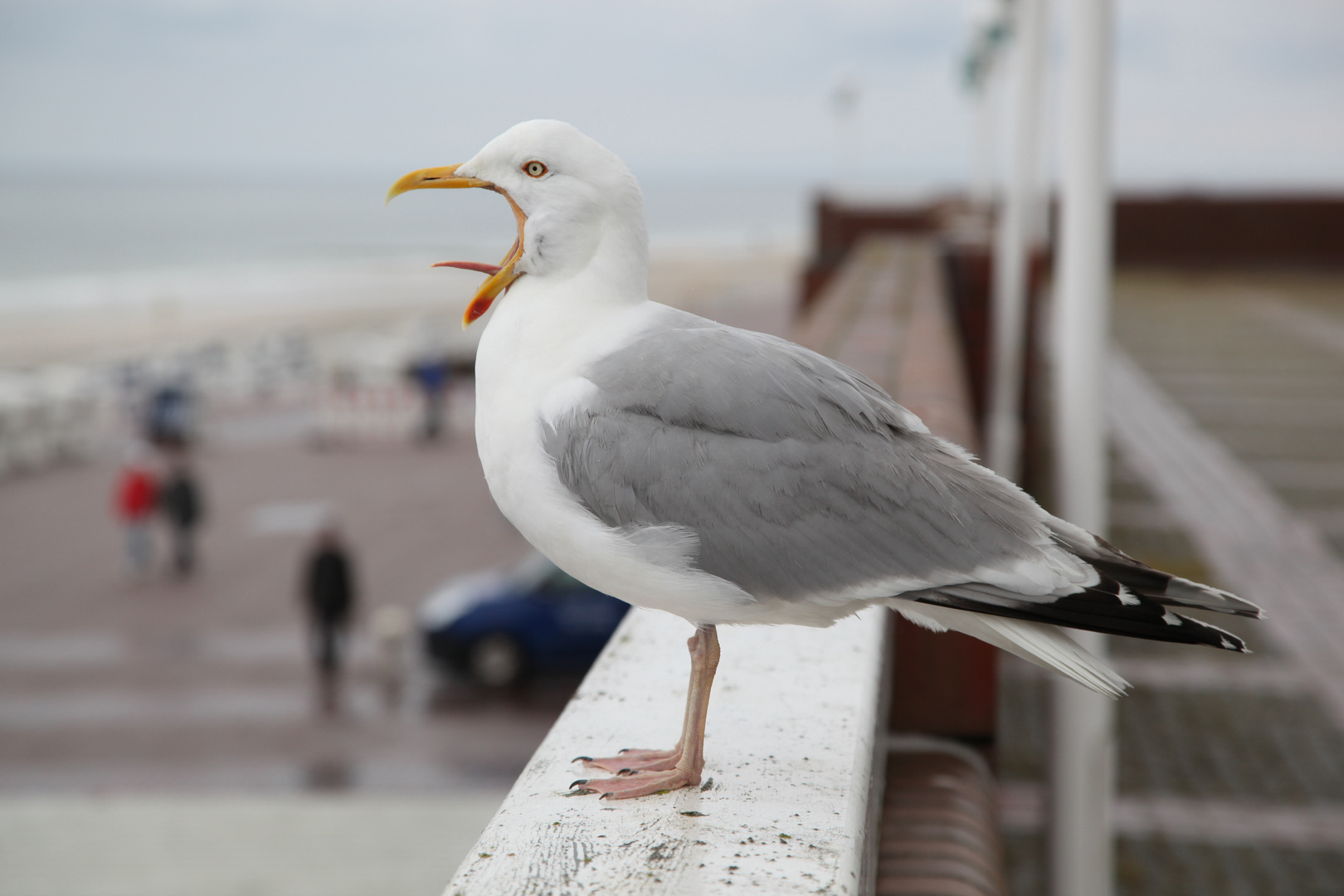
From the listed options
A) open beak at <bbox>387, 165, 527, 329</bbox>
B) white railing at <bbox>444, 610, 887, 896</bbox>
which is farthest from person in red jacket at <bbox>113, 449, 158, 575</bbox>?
open beak at <bbox>387, 165, 527, 329</bbox>

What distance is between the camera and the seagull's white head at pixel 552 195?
75.5 inches

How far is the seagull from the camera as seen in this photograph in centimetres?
187

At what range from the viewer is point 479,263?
198 cm

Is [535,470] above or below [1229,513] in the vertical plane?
above

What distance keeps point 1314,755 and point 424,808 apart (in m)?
5.79

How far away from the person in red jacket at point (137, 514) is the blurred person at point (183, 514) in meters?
0.20

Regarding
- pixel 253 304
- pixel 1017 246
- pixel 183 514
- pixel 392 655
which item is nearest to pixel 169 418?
pixel 183 514

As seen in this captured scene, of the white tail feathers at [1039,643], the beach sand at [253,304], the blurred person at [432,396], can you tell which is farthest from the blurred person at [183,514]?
the beach sand at [253,304]

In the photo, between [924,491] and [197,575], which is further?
[197,575]

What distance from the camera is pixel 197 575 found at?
1592cm

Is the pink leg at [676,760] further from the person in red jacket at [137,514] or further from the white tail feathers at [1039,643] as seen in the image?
the person in red jacket at [137,514]

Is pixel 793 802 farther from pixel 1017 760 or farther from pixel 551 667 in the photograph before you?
pixel 551 667

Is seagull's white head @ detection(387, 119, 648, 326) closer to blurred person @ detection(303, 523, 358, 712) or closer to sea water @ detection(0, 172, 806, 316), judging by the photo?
sea water @ detection(0, 172, 806, 316)

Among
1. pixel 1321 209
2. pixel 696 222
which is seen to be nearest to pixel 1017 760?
pixel 1321 209
